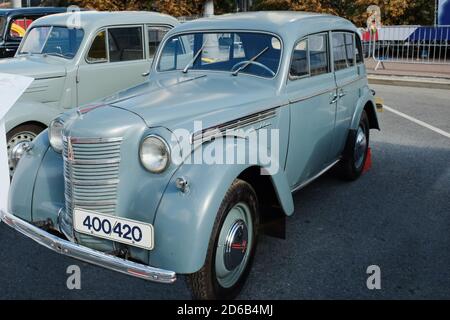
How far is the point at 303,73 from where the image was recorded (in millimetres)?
3959

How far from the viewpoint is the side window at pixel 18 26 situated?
336 inches

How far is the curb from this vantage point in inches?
450

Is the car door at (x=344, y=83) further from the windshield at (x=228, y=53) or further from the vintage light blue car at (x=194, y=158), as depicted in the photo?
the windshield at (x=228, y=53)

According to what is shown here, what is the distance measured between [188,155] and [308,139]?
1502 millimetres

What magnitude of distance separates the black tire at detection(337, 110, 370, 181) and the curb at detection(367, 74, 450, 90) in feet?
23.0

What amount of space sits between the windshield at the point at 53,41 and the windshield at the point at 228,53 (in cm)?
229

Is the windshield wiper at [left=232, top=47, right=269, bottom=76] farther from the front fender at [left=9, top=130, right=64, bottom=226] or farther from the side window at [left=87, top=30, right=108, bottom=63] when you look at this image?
the side window at [left=87, top=30, right=108, bottom=63]

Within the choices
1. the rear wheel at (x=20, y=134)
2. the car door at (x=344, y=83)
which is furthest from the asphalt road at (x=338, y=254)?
the rear wheel at (x=20, y=134)

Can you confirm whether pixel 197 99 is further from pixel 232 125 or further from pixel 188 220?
pixel 188 220

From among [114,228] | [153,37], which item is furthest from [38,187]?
[153,37]
